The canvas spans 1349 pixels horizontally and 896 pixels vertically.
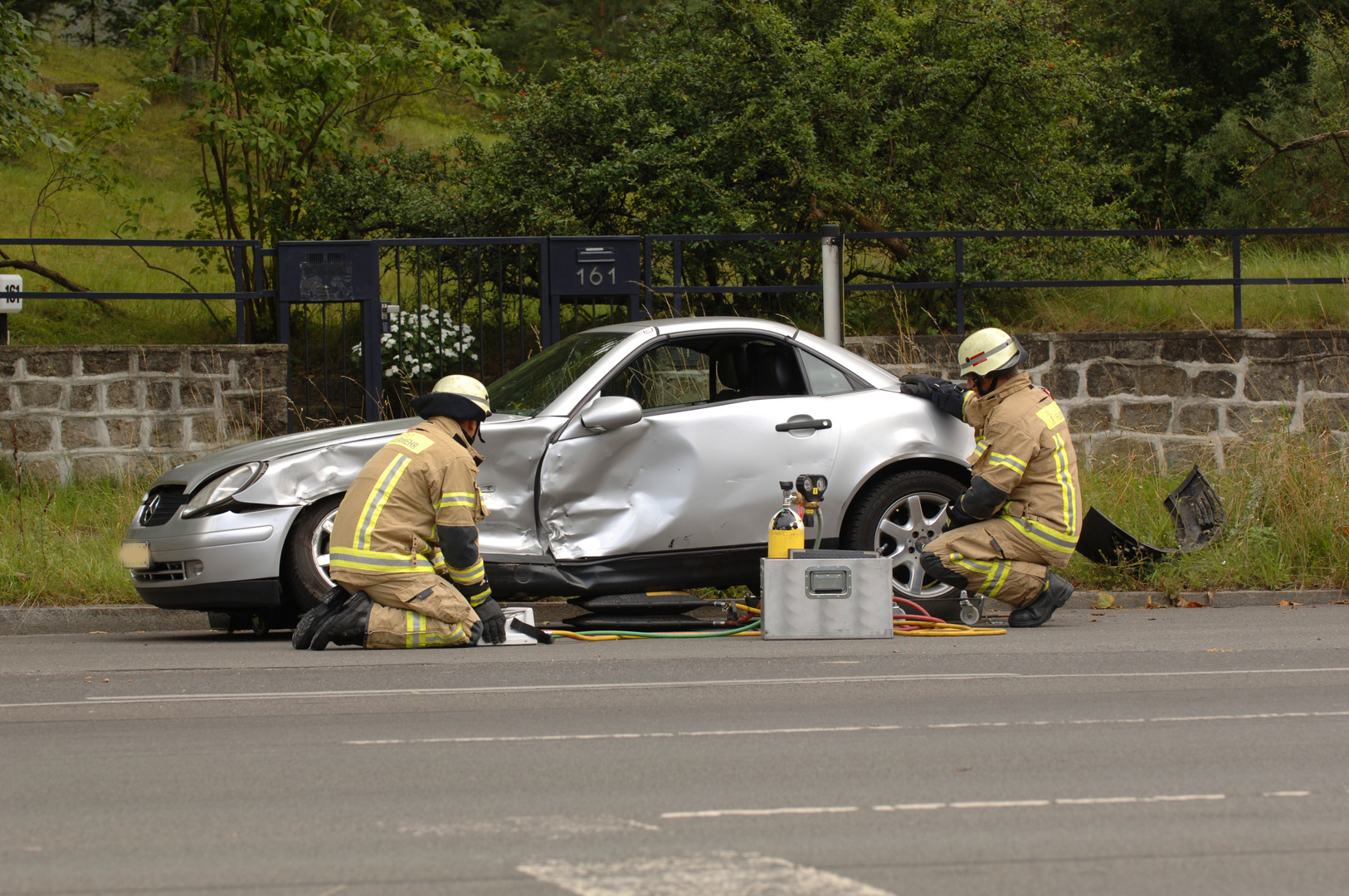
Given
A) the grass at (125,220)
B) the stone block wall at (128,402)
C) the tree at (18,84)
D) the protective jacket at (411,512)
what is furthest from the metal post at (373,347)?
the protective jacket at (411,512)

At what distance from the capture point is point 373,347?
1202 centimetres

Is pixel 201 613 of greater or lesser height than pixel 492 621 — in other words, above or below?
below

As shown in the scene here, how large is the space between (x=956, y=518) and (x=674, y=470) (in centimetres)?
164

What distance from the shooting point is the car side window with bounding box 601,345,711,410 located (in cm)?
800

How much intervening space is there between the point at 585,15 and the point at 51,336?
984 inches

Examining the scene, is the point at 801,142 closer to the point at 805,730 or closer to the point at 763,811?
the point at 805,730

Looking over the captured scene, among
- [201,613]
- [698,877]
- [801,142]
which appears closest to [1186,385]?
[801,142]

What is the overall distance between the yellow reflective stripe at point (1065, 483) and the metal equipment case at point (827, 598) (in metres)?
1.20

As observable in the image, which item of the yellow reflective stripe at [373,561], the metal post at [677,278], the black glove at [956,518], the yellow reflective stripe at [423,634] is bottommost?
the yellow reflective stripe at [423,634]

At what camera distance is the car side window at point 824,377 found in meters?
8.14

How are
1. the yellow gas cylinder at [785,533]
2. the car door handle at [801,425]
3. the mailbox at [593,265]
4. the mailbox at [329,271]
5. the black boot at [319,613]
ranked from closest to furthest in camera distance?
1. the black boot at [319,613]
2. the yellow gas cylinder at [785,533]
3. the car door handle at [801,425]
4. the mailbox at [329,271]
5. the mailbox at [593,265]

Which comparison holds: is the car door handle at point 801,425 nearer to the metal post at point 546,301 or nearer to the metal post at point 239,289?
the metal post at point 546,301

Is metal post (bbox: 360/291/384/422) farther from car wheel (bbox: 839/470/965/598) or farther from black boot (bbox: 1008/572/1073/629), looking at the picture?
black boot (bbox: 1008/572/1073/629)

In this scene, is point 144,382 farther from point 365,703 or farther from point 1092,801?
point 1092,801
